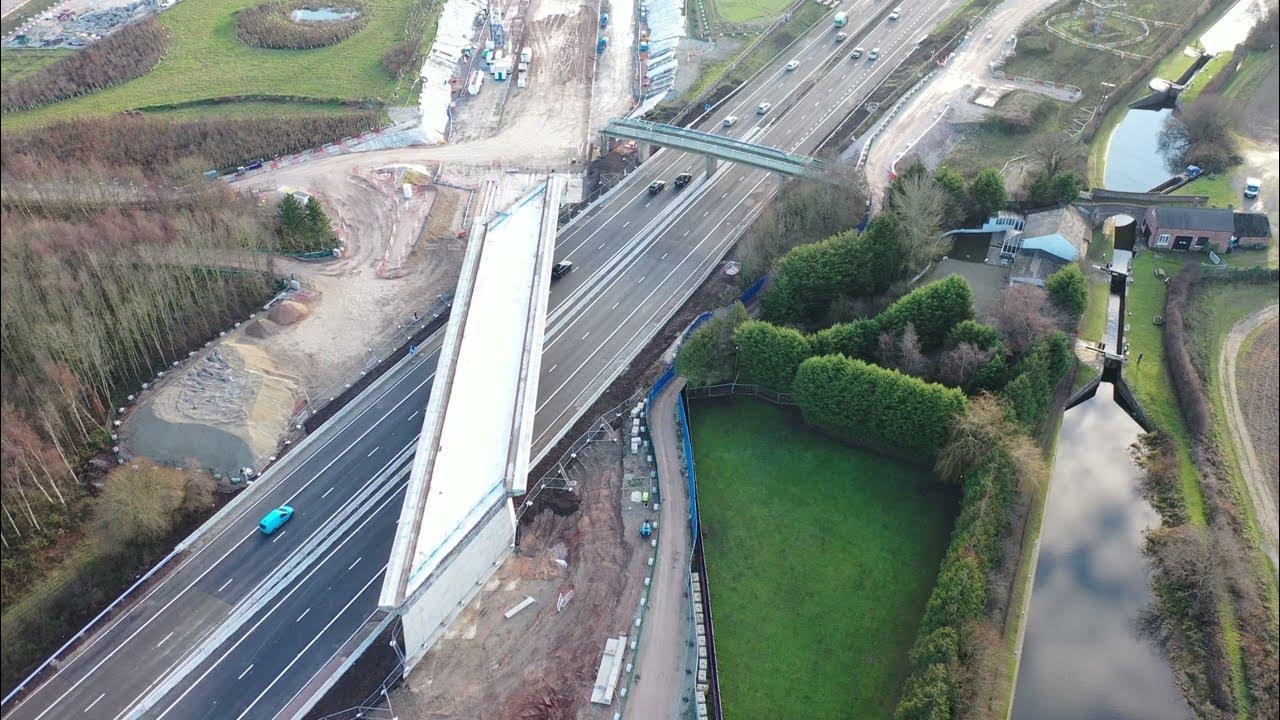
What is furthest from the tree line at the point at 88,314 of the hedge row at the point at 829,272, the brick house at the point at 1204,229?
the brick house at the point at 1204,229

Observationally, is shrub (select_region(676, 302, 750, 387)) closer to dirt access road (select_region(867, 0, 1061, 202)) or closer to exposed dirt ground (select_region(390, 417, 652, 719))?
exposed dirt ground (select_region(390, 417, 652, 719))

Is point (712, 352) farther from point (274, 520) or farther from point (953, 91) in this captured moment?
point (953, 91)

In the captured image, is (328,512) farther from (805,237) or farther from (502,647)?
(805,237)

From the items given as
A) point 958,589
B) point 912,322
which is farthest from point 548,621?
point 912,322

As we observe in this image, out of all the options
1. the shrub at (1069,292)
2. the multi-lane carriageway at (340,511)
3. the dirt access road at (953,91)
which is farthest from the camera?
the dirt access road at (953,91)

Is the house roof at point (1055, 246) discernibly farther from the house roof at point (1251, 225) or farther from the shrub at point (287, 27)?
the shrub at point (287, 27)

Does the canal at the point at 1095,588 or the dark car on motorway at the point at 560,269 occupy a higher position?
the dark car on motorway at the point at 560,269
